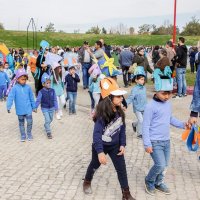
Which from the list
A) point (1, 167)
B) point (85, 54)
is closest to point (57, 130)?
point (1, 167)

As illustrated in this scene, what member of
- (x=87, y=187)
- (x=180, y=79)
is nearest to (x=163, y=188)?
(x=87, y=187)

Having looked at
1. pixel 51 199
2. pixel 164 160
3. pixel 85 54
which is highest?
pixel 85 54

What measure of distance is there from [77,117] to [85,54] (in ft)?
18.4

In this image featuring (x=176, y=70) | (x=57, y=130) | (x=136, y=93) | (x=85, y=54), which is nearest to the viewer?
(x=136, y=93)

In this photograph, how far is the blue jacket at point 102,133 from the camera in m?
4.78

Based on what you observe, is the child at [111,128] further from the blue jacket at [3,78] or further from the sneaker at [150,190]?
the blue jacket at [3,78]

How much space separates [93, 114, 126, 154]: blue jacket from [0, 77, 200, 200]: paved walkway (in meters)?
0.77

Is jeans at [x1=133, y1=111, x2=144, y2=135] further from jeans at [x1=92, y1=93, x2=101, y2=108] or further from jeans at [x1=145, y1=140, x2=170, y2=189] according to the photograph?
jeans at [x1=145, y1=140, x2=170, y2=189]

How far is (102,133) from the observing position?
486 cm

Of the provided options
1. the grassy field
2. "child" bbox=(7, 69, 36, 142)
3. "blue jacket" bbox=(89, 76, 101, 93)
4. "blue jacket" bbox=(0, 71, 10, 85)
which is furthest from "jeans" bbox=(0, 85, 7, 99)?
the grassy field

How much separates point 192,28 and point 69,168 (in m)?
87.7

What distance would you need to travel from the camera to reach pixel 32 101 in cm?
823

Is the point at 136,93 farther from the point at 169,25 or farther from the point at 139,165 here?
the point at 169,25

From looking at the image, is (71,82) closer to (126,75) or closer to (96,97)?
(96,97)
